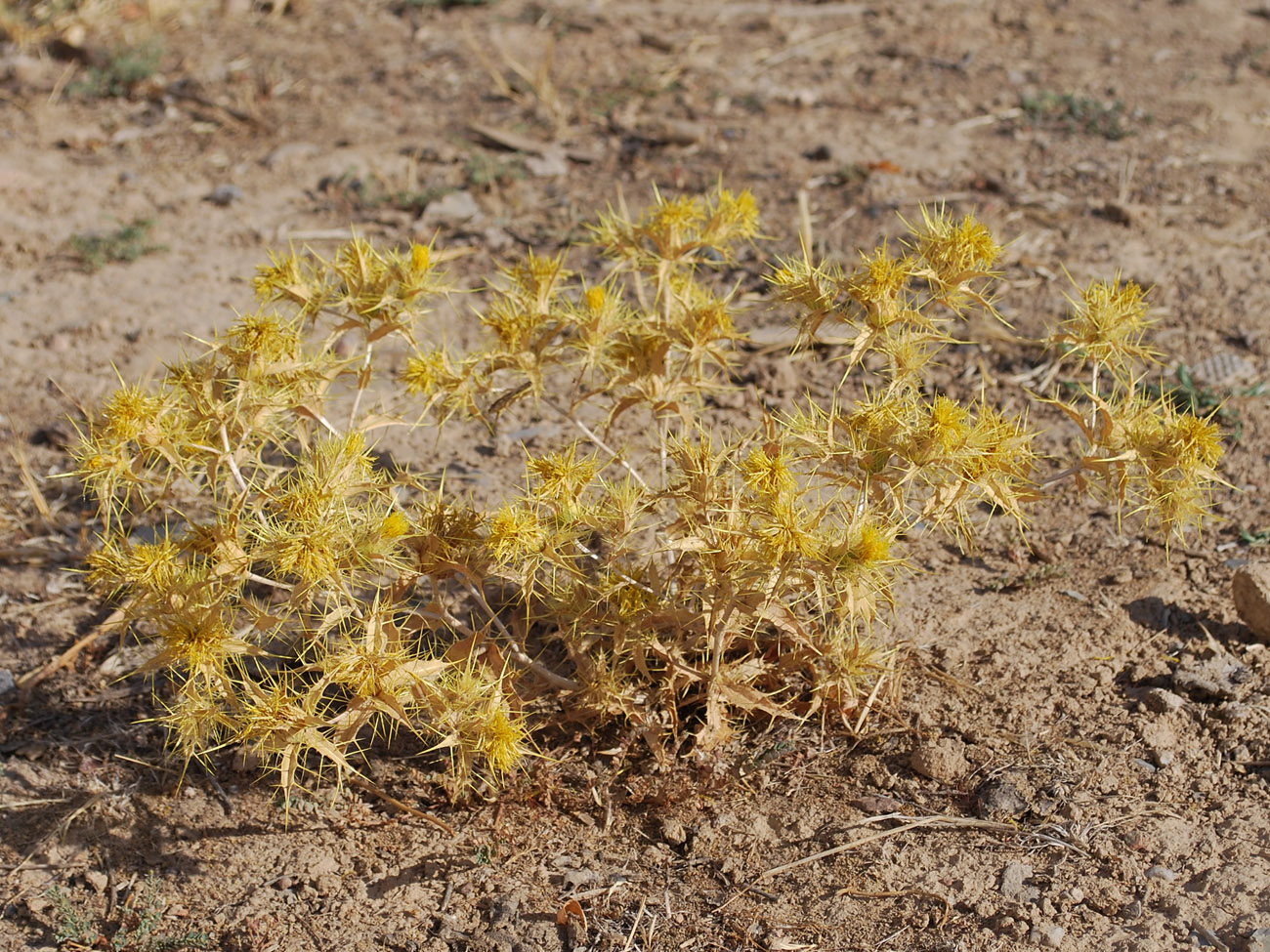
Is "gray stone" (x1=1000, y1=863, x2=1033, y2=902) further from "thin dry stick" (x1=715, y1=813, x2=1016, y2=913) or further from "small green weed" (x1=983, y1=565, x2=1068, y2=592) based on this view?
"small green weed" (x1=983, y1=565, x2=1068, y2=592)

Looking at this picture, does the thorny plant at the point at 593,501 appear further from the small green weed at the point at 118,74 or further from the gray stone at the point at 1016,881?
the small green weed at the point at 118,74

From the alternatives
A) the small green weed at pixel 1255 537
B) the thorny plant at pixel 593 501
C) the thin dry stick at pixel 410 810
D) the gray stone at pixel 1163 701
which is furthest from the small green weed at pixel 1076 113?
the thin dry stick at pixel 410 810

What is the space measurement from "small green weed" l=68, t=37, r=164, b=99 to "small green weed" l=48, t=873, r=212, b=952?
187 inches

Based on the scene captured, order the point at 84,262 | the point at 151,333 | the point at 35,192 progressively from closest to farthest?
the point at 151,333
the point at 84,262
the point at 35,192

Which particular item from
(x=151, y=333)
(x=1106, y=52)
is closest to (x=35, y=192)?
(x=151, y=333)

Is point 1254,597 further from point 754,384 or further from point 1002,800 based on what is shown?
point 754,384

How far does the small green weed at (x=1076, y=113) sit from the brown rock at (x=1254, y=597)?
2975mm

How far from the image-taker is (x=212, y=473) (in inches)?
84.7

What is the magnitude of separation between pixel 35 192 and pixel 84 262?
2.61ft

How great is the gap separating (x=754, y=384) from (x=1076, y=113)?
2.62 m

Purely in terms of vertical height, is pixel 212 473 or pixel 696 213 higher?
pixel 696 213

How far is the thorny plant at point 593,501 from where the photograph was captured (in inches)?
79.4

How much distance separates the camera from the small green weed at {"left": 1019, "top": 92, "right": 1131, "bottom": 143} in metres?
5.15

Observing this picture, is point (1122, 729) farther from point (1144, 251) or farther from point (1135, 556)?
point (1144, 251)
